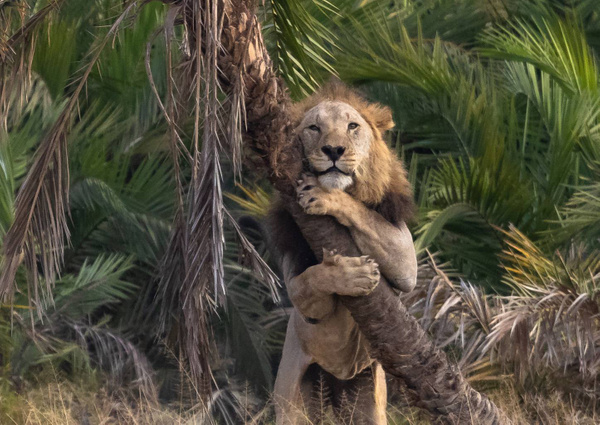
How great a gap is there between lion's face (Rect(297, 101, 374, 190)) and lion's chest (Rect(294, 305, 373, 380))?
693 millimetres

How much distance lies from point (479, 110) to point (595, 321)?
7.63ft

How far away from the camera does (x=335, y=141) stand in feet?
15.0

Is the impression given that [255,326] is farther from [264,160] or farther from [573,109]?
[264,160]

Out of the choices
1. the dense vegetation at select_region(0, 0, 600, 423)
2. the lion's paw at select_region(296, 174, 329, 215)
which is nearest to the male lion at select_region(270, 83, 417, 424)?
the lion's paw at select_region(296, 174, 329, 215)

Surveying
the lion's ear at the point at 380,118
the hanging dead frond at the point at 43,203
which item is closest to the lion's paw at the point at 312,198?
the lion's ear at the point at 380,118

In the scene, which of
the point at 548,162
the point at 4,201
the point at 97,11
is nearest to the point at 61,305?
the point at 4,201

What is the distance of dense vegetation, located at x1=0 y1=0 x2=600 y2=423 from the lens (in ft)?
19.9

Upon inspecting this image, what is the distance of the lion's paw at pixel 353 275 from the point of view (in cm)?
448

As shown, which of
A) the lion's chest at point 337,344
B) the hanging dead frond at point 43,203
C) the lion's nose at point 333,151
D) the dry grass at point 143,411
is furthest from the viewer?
the dry grass at point 143,411

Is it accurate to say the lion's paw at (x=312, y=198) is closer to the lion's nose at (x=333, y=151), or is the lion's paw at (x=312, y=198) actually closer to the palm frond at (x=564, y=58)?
the lion's nose at (x=333, y=151)

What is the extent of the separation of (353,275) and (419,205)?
→ 3106 mm

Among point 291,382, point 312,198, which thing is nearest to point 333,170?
point 312,198

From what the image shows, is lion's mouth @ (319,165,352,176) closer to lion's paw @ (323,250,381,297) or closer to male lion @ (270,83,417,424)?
male lion @ (270,83,417,424)

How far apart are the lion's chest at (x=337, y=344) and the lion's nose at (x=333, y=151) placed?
751mm
